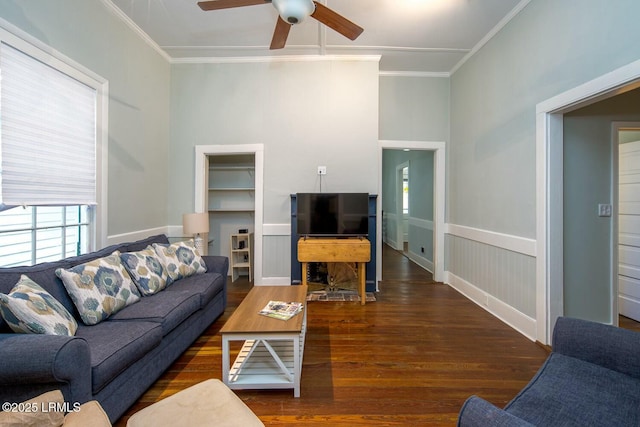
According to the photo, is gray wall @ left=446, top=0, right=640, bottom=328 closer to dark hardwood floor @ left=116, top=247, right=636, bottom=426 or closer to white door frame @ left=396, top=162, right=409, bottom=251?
dark hardwood floor @ left=116, top=247, right=636, bottom=426

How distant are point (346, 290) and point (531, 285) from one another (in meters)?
1.96

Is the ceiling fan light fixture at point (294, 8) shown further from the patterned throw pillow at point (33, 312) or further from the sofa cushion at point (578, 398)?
the sofa cushion at point (578, 398)

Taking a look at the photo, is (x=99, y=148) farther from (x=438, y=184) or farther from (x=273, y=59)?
(x=438, y=184)

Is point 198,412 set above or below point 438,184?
below

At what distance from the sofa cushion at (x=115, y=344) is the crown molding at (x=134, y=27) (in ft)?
9.34

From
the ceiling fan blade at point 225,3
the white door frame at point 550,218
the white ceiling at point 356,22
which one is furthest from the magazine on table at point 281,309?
the white ceiling at point 356,22

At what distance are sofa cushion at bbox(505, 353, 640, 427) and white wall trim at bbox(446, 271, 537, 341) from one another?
1.35 meters

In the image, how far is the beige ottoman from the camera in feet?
2.95

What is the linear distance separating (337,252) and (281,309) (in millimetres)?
1399

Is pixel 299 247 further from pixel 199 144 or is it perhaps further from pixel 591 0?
pixel 591 0

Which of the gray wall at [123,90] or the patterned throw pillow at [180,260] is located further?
the patterned throw pillow at [180,260]

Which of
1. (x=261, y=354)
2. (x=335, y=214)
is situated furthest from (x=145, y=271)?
(x=335, y=214)

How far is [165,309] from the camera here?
1.82m

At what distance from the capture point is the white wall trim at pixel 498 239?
7.77 ft
